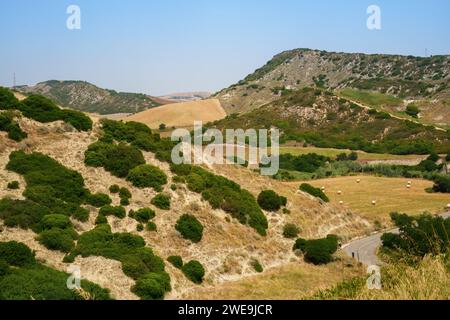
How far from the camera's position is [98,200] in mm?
43906

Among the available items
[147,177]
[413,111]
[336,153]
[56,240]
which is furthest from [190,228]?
[413,111]

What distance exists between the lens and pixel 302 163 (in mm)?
118125

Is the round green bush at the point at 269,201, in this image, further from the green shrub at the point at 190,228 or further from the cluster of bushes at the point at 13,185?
the cluster of bushes at the point at 13,185

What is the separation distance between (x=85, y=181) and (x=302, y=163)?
77.5 meters

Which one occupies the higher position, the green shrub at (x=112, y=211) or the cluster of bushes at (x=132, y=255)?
the green shrub at (x=112, y=211)

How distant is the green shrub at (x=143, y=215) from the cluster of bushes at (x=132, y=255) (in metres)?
3.45

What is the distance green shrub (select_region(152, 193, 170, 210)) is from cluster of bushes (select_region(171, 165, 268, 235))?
12.9 feet

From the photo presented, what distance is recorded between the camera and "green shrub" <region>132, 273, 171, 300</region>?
3319cm

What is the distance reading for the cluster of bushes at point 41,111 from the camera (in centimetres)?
5097

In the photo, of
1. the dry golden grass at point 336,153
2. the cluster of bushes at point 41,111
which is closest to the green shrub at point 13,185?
the cluster of bushes at point 41,111

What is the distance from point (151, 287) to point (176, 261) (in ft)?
19.5

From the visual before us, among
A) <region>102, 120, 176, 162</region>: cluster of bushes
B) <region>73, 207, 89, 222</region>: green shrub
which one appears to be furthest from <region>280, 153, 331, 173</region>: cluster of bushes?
<region>73, 207, 89, 222</region>: green shrub
